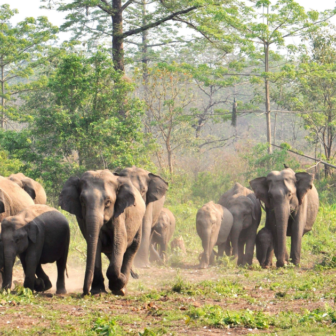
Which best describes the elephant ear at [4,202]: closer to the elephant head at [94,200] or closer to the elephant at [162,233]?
the elephant head at [94,200]

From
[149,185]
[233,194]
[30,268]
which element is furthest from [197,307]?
[233,194]

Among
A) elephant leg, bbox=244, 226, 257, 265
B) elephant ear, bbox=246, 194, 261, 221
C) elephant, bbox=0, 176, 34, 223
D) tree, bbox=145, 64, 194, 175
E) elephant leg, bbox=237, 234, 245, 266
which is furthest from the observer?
tree, bbox=145, 64, 194, 175

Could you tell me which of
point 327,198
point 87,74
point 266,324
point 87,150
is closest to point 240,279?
point 266,324

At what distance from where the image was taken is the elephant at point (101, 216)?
26.5 feet

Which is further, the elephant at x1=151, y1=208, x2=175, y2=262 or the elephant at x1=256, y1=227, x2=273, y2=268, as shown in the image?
the elephant at x1=151, y1=208, x2=175, y2=262

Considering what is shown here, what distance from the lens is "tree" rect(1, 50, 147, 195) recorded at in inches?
669

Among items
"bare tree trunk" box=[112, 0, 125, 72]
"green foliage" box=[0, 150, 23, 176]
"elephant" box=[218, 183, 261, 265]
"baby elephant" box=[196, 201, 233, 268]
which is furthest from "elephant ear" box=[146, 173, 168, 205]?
"bare tree trunk" box=[112, 0, 125, 72]

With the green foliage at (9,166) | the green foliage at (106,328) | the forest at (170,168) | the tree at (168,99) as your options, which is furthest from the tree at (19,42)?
the green foliage at (106,328)

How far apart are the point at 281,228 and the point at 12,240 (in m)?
5.65

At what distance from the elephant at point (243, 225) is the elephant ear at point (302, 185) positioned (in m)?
1.73

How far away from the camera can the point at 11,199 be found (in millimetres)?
10938

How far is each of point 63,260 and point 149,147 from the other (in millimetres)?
9655

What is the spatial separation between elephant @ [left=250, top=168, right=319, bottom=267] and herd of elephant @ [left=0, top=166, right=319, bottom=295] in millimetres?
21

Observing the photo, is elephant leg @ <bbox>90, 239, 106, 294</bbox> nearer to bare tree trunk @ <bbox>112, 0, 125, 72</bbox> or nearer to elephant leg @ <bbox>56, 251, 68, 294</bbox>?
elephant leg @ <bbox>56, 251, 68, 294</bbox>
